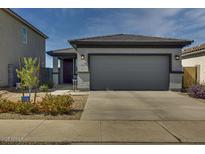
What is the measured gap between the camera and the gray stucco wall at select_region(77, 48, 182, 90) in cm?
1625

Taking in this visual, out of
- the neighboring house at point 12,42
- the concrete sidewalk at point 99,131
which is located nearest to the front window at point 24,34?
the neighboring house at point 12,42

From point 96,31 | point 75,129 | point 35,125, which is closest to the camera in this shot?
point 75,129

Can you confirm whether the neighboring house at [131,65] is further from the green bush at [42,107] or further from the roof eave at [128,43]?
the green bush at [42,107]

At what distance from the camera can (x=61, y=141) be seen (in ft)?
17.6

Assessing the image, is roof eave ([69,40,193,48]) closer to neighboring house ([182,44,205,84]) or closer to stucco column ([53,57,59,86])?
neighboring house ([182,44,205,84])

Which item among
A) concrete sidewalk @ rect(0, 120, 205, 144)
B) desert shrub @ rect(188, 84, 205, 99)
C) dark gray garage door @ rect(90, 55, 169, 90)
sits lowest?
concrete sidewalk @ rect(0, 120, 205, 144)

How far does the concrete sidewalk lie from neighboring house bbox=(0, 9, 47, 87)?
10.5 m

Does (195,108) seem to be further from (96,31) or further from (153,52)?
(96,31)

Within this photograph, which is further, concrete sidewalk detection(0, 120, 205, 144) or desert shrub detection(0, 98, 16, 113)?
desert shrub detection(0, 98, 16, 113)

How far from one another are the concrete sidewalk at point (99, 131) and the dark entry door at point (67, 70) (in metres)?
Result: 17.3

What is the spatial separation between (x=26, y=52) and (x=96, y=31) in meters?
6.78

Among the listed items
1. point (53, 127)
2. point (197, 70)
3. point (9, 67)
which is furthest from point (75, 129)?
point (197, 70)

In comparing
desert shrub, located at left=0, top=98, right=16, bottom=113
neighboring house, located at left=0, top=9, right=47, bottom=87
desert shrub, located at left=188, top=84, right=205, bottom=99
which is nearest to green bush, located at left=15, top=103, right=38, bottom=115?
desert shrub, located at left=0, top=98, right=16, bottom=113

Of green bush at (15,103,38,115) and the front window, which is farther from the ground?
the front window
